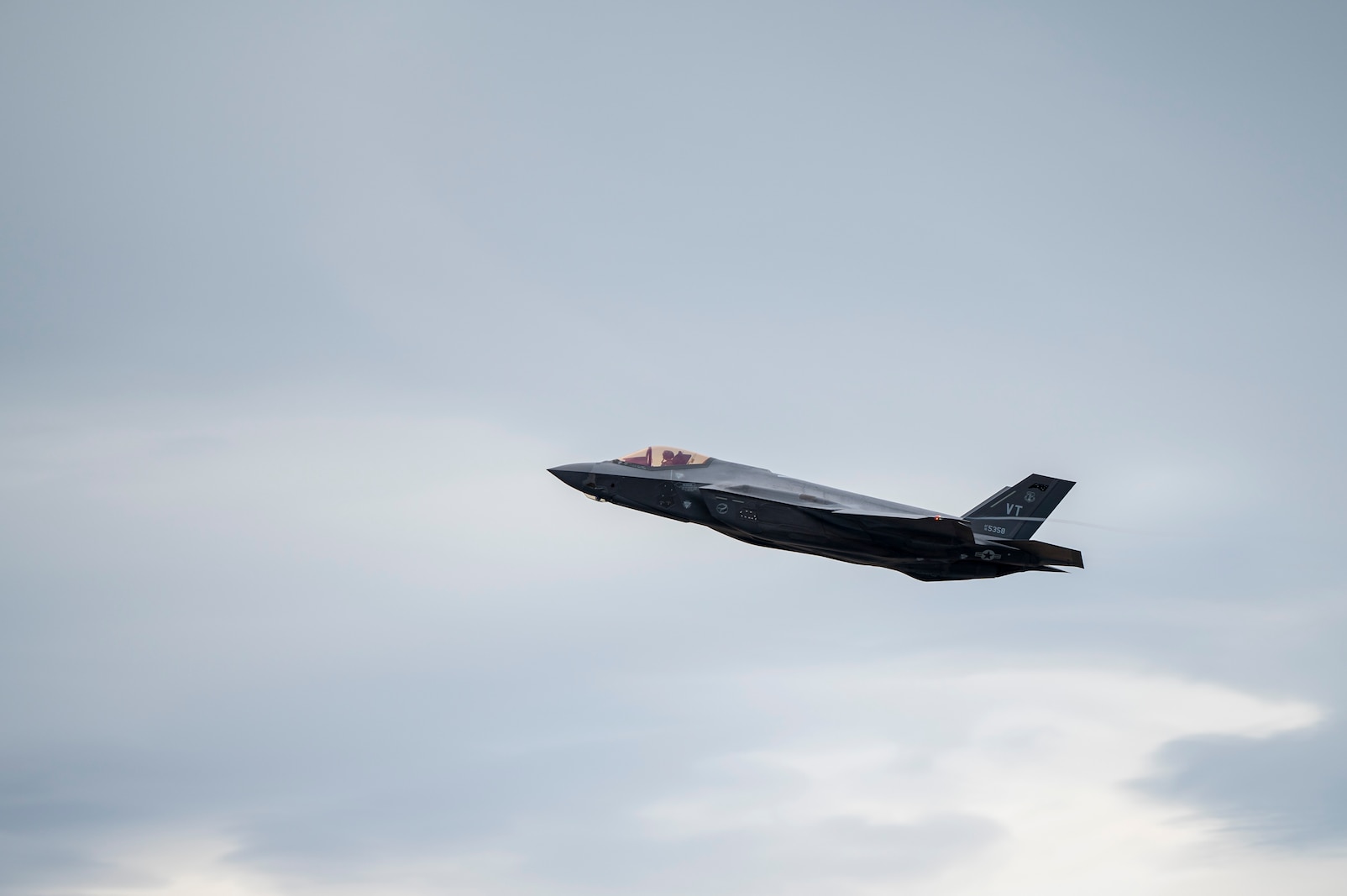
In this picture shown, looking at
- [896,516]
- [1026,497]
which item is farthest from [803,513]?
[1026,497]

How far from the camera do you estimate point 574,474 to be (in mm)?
43938

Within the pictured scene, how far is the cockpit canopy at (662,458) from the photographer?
4425 centimetres

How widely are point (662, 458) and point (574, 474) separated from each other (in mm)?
3611

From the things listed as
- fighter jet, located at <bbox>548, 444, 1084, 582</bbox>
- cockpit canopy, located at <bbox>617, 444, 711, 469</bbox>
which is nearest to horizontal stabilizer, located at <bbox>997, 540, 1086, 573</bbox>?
fighter jet, located at <bbox>548, 444, 1084, 582</bbox>

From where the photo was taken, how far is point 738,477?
43625 millimetres

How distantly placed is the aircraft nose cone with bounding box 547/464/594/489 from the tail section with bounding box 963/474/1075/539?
1554 centimetres

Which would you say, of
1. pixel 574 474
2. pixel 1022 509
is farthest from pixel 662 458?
pixel 1022 509

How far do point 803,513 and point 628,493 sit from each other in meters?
7.15

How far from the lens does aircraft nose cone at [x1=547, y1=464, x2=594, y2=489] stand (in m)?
43.9

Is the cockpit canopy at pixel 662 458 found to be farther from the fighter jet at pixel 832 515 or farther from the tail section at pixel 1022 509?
the tail section at pixel 1022 509

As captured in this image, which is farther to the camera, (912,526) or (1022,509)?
(1022,509)

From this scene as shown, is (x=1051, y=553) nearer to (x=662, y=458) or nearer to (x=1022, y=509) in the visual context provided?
(x=1022, y=509)

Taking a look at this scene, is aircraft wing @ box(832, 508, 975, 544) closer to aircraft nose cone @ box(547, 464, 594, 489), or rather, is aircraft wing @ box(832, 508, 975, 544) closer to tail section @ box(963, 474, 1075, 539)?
tail section @ box(963, 474, 1075, 539)

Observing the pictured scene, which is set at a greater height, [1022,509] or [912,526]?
[1022,509]
